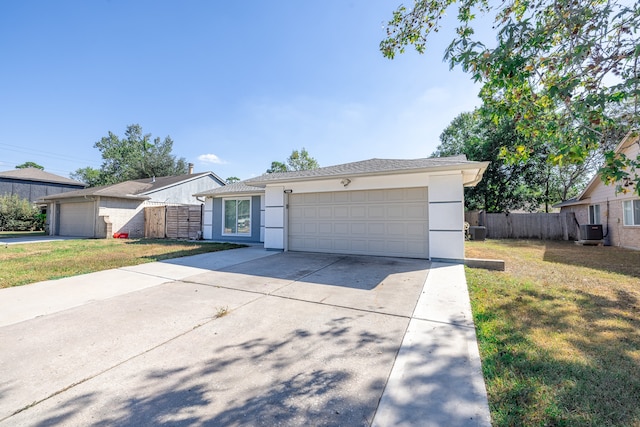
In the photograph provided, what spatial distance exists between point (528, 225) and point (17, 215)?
3617 cm

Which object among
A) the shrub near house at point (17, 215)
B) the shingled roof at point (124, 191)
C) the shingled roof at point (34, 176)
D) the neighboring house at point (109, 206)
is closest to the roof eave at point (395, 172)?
the shingled roof at point (124, 191)

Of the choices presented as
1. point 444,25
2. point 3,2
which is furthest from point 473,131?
point 3,2

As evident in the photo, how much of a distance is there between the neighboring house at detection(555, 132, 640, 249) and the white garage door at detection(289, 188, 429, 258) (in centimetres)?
711

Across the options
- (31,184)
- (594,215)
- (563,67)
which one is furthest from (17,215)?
(594,215)

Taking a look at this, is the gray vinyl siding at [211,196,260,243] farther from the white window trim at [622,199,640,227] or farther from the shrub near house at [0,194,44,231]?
the shrub near house at [0,194,44,231]

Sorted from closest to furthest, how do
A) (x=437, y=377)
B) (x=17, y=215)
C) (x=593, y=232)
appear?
(x=437, y=377), (x=593, y=232), (x=17, y=215)

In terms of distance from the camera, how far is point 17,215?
68.4 feet

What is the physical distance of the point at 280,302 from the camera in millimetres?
4285

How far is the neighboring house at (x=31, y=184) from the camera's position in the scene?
24.8 meters

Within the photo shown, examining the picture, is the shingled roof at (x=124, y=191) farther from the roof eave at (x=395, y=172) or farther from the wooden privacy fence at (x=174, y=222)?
the roof eave at (x=395, y=172)

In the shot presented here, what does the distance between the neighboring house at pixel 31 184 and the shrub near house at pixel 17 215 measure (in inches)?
149

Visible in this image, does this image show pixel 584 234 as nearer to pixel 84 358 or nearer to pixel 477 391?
pixel 477 391

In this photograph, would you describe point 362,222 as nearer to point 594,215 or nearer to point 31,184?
point 594,215

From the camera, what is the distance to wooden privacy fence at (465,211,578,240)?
15124mm
